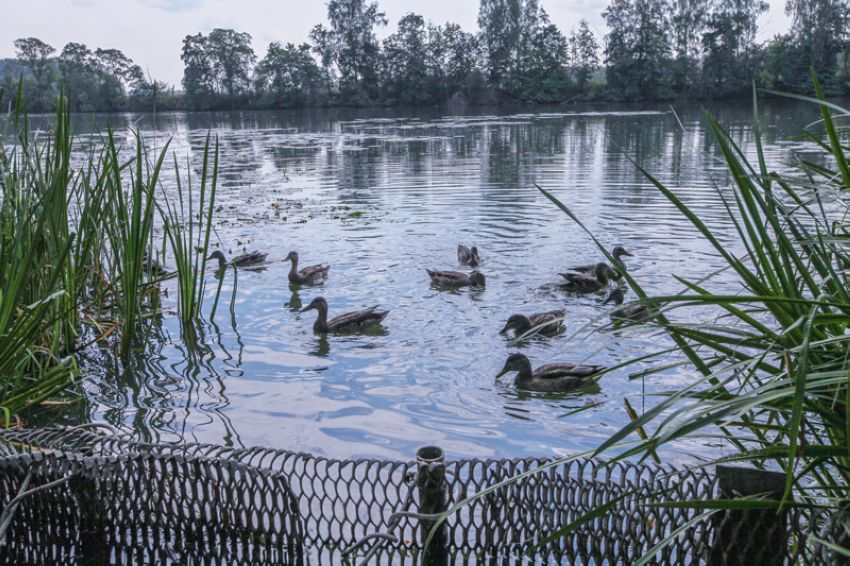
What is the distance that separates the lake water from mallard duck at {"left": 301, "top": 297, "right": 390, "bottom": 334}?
121mm

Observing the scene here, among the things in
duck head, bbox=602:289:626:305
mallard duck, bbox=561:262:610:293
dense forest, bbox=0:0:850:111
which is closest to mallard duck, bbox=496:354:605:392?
duck head, bbox=602:289:626:305

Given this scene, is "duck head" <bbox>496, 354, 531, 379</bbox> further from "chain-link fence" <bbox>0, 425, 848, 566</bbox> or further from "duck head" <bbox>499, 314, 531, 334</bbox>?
"chain-link fence" <bbox>0, 425, 848, 566</bbox>

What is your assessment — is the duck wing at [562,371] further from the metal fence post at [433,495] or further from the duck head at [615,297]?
the metal fence post at [433,495]

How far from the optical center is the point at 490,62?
2511 inches

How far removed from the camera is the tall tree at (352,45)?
67.7 metres

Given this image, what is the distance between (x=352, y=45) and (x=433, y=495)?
240ft

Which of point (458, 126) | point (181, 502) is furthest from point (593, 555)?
point (458, 126)

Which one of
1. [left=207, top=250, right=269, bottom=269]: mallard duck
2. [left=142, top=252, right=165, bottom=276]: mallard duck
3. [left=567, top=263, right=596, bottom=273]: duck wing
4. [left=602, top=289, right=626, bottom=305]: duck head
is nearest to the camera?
[left=142, top=252, right=165, bottom=276]: mallard duck

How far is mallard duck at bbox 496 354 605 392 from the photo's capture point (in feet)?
18.9

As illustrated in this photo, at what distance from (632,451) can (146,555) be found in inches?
92.9

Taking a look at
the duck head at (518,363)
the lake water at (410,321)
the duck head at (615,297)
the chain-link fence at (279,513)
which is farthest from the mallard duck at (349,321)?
the chain-link fence at (279,513)

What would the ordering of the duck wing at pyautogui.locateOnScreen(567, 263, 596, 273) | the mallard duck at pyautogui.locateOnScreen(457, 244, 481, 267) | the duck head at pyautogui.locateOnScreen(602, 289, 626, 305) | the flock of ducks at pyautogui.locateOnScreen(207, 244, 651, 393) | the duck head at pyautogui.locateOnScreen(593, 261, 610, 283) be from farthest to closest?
the mallard duck at pyautogui.locateOnScreen(457, 244, 481, 267) → the duck wing at pyautogui.locateOnScreen(567, 263, 596, 273) → the duck head at pyautogui.locateOnScreen(593, 261, 610, 283) → the duck head at pyautogui.locateOnScreen(602, 289, 626, 305) → the flock of ducks at pyautogui.locateOnScreen(207, 244, 651, 393)

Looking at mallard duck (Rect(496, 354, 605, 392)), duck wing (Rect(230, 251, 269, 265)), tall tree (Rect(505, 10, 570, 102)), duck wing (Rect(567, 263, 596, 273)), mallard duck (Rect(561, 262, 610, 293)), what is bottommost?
mallard duck (Rect(496, 354, 605, 392))

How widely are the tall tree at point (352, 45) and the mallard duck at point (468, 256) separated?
58234mm
